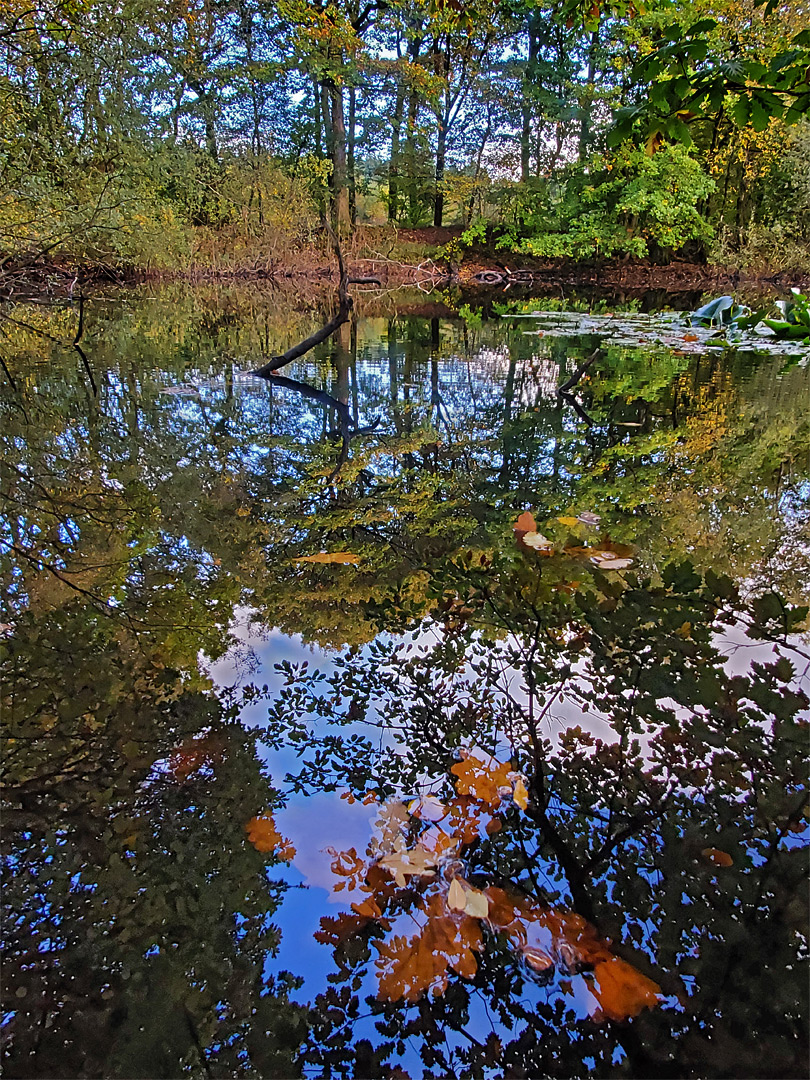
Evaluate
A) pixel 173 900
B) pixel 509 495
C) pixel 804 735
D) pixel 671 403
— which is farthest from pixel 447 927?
pixel 671 403

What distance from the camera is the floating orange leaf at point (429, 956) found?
2.49ft

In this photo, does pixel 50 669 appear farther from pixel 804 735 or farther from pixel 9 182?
pixel 9 182

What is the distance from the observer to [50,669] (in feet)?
4.25

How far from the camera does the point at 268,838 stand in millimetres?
959

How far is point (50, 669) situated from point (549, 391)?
343 cm

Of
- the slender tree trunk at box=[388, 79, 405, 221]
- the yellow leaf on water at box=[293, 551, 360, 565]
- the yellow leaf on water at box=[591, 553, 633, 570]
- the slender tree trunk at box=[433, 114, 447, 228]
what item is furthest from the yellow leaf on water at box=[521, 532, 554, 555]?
the slender tree trunk at box=[388, 79, 405, 221]

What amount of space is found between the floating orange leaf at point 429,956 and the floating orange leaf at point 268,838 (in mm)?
212

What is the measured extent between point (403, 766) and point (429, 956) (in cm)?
34

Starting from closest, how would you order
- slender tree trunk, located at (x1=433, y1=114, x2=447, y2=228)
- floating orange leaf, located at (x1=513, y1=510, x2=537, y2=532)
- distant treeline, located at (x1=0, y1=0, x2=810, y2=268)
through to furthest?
floating orange leaf, located at (x1=513, y1=510, x2=537, y2=532) → distant treeline, located at (x1=0, y1=0, x2=810, y2=268) → slender tree trunk, located at (x1=433, y1=114, x2=447, y2=228)

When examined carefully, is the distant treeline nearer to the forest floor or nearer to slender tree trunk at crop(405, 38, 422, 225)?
slender tree trunk at crop(405, 38, 422, 225)

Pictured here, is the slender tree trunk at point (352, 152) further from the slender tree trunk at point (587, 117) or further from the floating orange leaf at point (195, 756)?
the floating orange leaf at point (195, 756)

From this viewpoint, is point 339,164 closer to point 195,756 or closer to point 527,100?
point 527,100

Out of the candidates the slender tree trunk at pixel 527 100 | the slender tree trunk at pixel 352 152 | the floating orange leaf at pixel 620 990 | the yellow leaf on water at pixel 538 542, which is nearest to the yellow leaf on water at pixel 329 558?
the yellow leaf on water at pixel 538 542

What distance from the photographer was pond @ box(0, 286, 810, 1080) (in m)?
0.72
